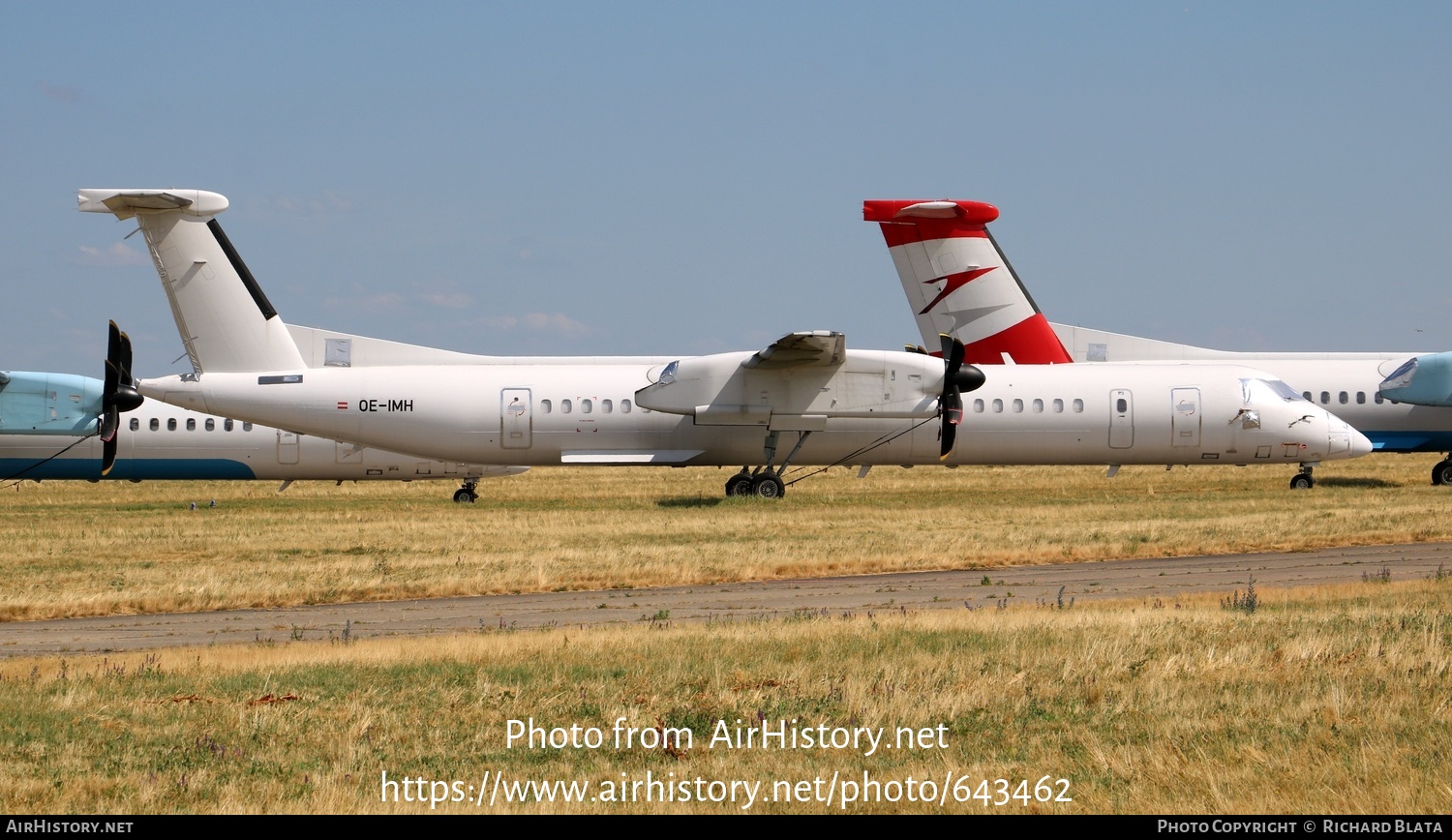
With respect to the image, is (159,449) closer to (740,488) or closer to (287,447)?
(287,447)

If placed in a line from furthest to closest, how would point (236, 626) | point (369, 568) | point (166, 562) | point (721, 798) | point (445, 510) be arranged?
point (445, 510), point (166, 562), point (369, 568), point (236, 626), point (721, 798)

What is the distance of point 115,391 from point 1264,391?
1240 inches

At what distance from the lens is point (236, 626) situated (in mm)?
→ 17531

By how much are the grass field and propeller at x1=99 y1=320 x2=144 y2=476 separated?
40.9 feet

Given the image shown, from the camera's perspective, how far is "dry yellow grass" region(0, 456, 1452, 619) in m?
21.3

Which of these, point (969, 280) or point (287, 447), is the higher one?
point (969, 280)

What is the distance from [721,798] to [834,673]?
13.3 feet

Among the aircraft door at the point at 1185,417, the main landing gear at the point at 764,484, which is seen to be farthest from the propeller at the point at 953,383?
the aircraft door at the point at 1185,417

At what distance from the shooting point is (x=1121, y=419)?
3612cm

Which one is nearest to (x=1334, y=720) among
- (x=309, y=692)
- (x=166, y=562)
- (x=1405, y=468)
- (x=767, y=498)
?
(x=309, y=692)

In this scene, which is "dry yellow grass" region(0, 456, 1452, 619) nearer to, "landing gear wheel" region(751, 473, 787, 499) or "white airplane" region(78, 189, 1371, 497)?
"landing gear wheel" region(751, 473, 787, 499)

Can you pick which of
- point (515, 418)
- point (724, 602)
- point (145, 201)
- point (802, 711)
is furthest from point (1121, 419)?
point (802, 711)

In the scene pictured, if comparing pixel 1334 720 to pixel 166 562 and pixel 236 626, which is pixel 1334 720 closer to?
pixel 236 626

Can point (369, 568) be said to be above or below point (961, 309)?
below
